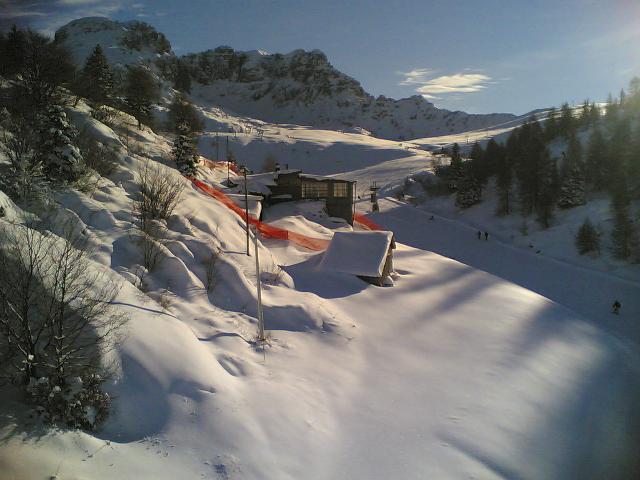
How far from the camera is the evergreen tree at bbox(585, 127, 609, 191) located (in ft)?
188

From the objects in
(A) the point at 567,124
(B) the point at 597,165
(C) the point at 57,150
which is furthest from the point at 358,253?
(A) the point at 567,124

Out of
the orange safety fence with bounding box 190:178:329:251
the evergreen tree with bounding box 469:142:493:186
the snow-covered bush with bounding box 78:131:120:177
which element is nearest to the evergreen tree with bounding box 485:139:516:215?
the evergreen tree with bounding box 469:142:493:186

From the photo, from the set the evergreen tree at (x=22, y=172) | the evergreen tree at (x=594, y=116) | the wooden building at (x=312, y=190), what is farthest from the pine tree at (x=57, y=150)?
the evergreen tree at (x=594, y=116)

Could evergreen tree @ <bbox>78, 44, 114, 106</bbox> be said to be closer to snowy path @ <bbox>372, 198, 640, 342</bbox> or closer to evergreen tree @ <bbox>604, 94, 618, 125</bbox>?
snowy path @ <bbox>372, 198, 640, 342</bbox>

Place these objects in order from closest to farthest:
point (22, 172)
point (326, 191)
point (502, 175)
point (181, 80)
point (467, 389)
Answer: point (22, 172) → point (467, 389) → point (326, 191) → point (502, 175) → point (181, 80)

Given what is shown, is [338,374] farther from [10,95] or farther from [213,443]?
[10,95]

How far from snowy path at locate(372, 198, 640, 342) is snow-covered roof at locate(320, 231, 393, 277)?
17.1m

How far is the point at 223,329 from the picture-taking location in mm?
16219

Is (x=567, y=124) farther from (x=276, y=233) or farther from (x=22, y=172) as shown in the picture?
(x=22, y=172)

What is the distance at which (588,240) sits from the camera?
4372 centimetres

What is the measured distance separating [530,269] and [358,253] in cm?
2260

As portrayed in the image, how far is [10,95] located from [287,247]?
66.9 ft

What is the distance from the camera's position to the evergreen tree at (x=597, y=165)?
5744cm

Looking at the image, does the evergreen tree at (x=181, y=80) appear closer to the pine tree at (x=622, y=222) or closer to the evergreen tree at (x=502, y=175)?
the evergreen tree at (x=502, y=175)
